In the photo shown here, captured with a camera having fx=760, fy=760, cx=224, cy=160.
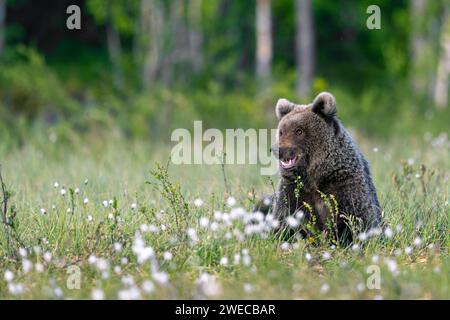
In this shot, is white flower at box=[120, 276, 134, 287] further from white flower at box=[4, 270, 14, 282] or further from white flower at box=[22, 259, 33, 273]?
white flower at box=[4, 270, 14, 282]

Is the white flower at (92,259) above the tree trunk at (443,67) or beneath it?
beneath

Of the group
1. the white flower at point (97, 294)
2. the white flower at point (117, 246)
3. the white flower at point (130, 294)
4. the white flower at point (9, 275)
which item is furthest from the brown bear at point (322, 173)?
the white flower at point (9, 275)

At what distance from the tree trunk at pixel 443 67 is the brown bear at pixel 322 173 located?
47.6ft

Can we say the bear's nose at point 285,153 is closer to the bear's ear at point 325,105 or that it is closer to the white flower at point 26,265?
the bear's ear at point 325,105

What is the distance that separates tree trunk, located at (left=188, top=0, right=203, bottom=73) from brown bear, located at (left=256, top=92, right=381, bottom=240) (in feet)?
42.0

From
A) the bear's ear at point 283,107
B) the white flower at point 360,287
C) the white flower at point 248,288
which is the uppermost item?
the bear's ear at point 283,107

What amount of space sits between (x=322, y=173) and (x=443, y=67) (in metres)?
19.0

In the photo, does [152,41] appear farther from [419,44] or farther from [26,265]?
[26,265]

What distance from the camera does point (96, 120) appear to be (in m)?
16.1

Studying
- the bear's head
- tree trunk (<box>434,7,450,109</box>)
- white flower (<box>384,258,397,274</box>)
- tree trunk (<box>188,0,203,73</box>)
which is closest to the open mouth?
the bear's head

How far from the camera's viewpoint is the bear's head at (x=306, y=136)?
22.6ft

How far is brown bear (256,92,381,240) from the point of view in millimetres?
6801

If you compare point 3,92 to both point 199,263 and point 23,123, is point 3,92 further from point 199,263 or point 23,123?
point 199,263
